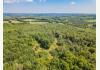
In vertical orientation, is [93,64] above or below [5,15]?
below

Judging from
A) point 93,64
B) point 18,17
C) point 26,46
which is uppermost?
point 18,17

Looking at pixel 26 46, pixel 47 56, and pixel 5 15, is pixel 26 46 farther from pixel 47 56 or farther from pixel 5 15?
pixel 5 15
